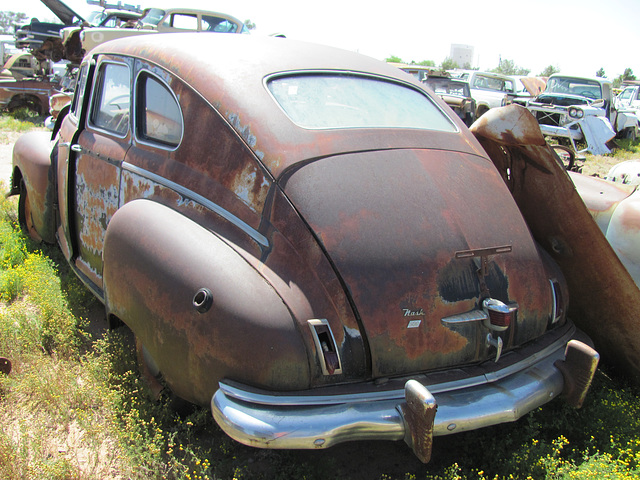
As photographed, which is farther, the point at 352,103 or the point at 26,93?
the point at 26,93

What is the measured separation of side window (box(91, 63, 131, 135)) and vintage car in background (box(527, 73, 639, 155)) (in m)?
7.92

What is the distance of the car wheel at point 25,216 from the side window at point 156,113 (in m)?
2.45

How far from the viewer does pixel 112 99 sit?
10.8ft

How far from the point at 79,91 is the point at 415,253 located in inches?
117

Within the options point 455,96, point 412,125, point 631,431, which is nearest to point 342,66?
point 412,125

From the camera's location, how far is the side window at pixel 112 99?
3.08 metres

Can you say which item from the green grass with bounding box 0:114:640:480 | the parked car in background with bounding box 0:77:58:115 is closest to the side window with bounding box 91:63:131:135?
the green grass with bounding box 0:114:640:480

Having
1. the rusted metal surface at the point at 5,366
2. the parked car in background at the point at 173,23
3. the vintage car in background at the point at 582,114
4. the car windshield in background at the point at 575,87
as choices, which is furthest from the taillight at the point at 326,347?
the car windshield in background at the point at 575,87

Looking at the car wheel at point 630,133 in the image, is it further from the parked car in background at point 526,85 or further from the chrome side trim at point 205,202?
the chrome side trim at point 205,202

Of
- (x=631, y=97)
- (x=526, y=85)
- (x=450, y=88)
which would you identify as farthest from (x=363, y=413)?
(x=631, y=97)

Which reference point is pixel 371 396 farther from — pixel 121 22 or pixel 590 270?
pixel 121 22

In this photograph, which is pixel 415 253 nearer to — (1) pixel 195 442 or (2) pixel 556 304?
(2) pixel 556 304

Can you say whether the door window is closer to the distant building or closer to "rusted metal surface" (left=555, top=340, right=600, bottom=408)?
"rusted metal surface" (left=555, top=340, right=600, bottom=408)

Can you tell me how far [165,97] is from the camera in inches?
Answer: 104
